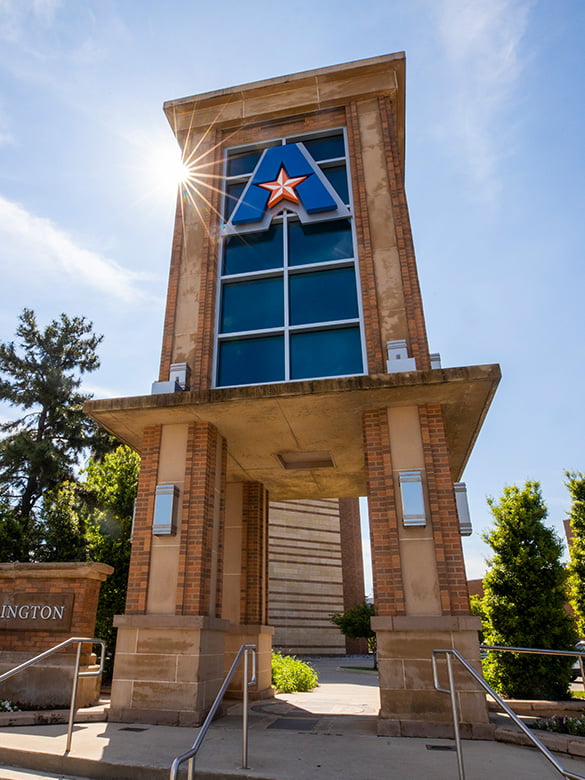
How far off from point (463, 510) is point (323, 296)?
4.73m

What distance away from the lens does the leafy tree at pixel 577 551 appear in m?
14.0

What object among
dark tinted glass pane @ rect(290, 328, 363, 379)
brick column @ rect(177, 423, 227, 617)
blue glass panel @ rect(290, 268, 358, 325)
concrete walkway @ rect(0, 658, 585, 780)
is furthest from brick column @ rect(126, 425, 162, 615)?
blue glass panel @ rect(290, 268, 358, 325)

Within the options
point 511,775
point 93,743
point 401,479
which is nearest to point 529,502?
point 401,479

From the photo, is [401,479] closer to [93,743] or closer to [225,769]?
[225,769]

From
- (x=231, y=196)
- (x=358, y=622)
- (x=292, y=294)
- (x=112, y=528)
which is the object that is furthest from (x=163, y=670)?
(x=358, y=622)

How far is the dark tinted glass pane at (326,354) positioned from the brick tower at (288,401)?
3 centimetres

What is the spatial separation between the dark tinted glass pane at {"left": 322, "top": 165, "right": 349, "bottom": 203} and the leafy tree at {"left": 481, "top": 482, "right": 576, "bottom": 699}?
819 centimetres

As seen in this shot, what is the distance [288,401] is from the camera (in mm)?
8336

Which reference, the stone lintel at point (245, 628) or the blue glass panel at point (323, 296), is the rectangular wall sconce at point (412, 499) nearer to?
the blue glass panel at point (323, 296)

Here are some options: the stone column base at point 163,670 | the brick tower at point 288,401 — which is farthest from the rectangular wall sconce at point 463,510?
the stone column base at point 163,670

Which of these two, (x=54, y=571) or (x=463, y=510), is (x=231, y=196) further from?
(x=54, y=571)

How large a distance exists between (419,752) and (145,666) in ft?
13.3

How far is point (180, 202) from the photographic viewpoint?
11883 millimetres

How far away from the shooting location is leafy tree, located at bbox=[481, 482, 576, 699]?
34.9 feet
